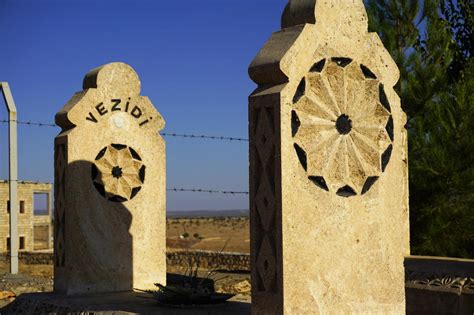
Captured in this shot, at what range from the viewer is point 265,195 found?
5754 millimetres

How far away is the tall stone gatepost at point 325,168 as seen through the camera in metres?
5.67

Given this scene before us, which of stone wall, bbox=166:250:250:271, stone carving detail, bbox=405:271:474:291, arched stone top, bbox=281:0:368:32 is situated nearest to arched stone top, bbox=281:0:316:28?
arched stone top, bbox=281:0:368:32

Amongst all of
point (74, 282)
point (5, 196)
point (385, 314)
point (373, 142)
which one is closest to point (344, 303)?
point (385, 314)

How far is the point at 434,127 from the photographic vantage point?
1203 cm

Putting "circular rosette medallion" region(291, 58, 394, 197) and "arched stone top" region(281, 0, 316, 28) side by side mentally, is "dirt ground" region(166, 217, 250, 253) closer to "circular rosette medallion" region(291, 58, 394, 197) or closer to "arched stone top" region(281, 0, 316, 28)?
"circular rosette medallion" region(291, 58, 394, 197)

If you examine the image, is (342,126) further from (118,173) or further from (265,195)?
(118,173)

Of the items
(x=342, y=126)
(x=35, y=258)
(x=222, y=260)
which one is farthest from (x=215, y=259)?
(x=342, y=126)

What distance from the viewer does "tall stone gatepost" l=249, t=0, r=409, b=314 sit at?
567 centimetres

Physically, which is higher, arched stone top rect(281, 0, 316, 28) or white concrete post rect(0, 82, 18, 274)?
arched stone top rect(281, 0, 316, 28)

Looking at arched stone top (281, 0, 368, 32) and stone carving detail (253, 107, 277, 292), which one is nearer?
stone carving detail (253, 107, 277, 292)

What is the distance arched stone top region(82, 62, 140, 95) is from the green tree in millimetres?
4851

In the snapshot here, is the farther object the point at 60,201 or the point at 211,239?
the point at 211,239

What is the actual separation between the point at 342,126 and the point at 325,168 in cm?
41

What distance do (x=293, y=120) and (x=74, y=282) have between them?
13.7ft
